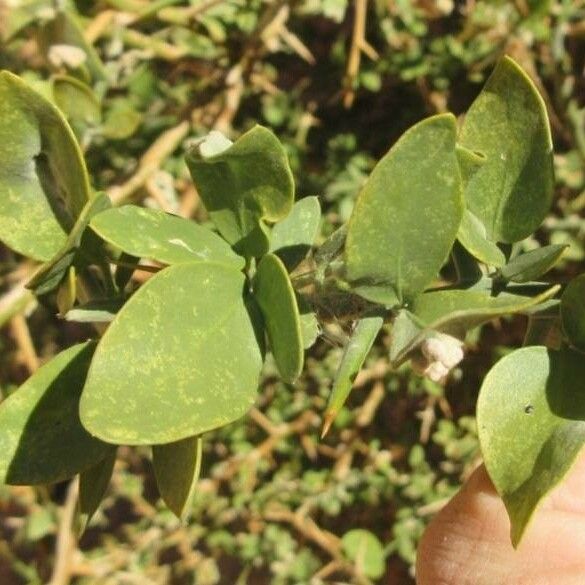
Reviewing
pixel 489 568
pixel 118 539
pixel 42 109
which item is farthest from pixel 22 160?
pixel 118 539

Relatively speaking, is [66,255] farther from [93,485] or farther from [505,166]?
[505,166]

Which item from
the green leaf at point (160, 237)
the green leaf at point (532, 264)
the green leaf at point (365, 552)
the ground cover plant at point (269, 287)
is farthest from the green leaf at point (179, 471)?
the green leaf at point (365, 552)

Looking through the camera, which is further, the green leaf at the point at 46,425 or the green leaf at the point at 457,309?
the green leaf at the point at 46,425

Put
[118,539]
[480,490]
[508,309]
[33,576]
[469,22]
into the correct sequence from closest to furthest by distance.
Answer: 1. [508,309]
2. [480,490]
3. [469,22]
4. [33,576]
5. [118,539]

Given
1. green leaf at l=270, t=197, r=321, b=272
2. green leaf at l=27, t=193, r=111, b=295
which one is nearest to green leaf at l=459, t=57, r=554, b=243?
green leaf at l=270, t=197, r=321, b=272

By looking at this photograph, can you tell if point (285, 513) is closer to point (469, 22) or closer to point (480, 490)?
point (480, 490)

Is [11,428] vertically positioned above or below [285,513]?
above

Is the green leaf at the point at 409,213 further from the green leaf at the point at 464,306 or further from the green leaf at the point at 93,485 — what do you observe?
the green leaf at the point at 93,485

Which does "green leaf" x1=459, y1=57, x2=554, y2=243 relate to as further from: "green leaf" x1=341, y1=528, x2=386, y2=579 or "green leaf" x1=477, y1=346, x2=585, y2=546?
"green leaf" x1=341, y1=528, x2=386, y2=579

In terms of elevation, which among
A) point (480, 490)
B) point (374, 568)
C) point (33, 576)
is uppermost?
point (480, 490)
